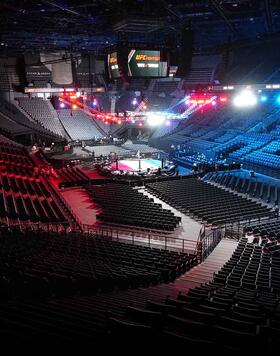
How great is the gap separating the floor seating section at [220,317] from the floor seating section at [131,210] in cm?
915

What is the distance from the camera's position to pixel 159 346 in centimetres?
465

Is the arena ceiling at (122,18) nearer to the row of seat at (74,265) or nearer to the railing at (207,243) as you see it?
the railing at (207,243)

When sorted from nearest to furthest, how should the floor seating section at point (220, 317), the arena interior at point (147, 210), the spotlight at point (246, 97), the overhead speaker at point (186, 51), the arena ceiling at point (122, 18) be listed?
the floor seating section at point (220, 317) < the arena interior at point (147, 210) < the overhead speaker at point (186, 51) < the arena ceiling at point (122, 18) < the spotlight at point (246, 97)

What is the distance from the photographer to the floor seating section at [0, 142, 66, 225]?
19697mm

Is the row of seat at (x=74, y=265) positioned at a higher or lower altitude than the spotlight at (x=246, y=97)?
lower

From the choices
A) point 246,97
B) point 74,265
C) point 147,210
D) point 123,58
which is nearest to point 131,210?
point 147,210

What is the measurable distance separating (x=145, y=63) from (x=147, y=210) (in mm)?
→ 9740

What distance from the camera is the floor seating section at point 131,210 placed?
22.4m

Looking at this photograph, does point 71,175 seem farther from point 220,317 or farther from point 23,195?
point 220,317

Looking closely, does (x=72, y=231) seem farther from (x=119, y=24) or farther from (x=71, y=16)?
(x=71, y=16)

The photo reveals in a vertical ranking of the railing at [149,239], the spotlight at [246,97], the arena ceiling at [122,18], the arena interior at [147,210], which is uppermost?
the arena ceiling at [122,18]

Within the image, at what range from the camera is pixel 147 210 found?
24656mm

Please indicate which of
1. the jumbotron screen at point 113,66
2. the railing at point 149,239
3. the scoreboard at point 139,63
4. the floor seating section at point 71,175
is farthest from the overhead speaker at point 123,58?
the floor seating section at point 71,175

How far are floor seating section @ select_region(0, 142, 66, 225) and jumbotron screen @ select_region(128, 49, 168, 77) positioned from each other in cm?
993
